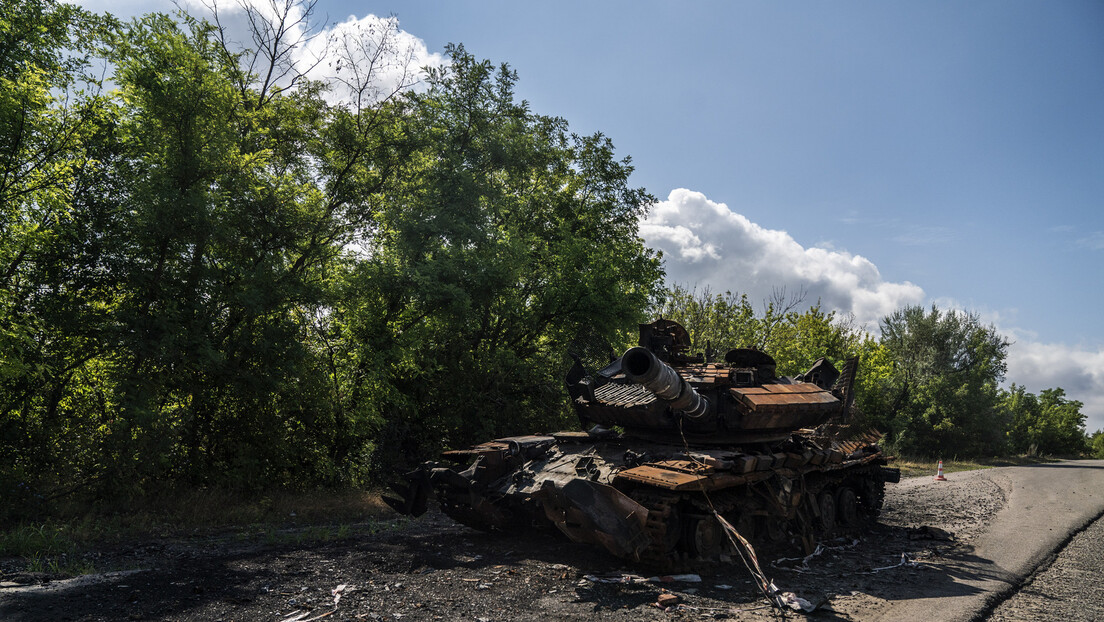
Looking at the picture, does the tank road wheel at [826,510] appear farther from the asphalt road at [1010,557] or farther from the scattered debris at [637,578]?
the scattered debris at [637,578]

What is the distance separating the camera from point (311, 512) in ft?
37.6

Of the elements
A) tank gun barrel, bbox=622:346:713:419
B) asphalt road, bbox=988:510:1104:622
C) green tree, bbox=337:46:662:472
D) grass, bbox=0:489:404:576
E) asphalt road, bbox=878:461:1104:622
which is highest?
green tree, bbox=337:46:662:472

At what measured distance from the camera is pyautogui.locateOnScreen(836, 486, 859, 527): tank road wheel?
11.1m

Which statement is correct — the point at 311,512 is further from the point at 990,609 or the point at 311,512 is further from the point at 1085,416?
the point at 1085,416

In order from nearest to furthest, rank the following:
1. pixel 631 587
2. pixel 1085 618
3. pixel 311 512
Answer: pixel 1085 618, pixel 631 587, pixel 311 512

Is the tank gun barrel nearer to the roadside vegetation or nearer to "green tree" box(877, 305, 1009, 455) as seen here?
the roadside vegetation

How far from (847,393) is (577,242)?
8.58 meters

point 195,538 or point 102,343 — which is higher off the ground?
point 102,343

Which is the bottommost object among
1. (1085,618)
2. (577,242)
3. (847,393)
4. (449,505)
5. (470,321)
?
(1085,618)

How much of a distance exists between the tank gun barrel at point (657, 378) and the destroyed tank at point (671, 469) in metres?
0.02

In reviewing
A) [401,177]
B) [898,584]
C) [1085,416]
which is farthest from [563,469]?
[1085,416]

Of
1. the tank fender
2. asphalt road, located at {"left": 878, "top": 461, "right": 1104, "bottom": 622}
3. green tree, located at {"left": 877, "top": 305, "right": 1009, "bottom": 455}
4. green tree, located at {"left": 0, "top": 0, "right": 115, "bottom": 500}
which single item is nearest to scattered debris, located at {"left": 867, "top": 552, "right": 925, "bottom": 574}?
asphalt road, located at {"left": 878, "top": 461, "right": 1104, "bottom": 622}

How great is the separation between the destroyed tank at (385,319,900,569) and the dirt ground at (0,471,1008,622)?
45 centimetres

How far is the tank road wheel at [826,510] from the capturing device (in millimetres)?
10234
